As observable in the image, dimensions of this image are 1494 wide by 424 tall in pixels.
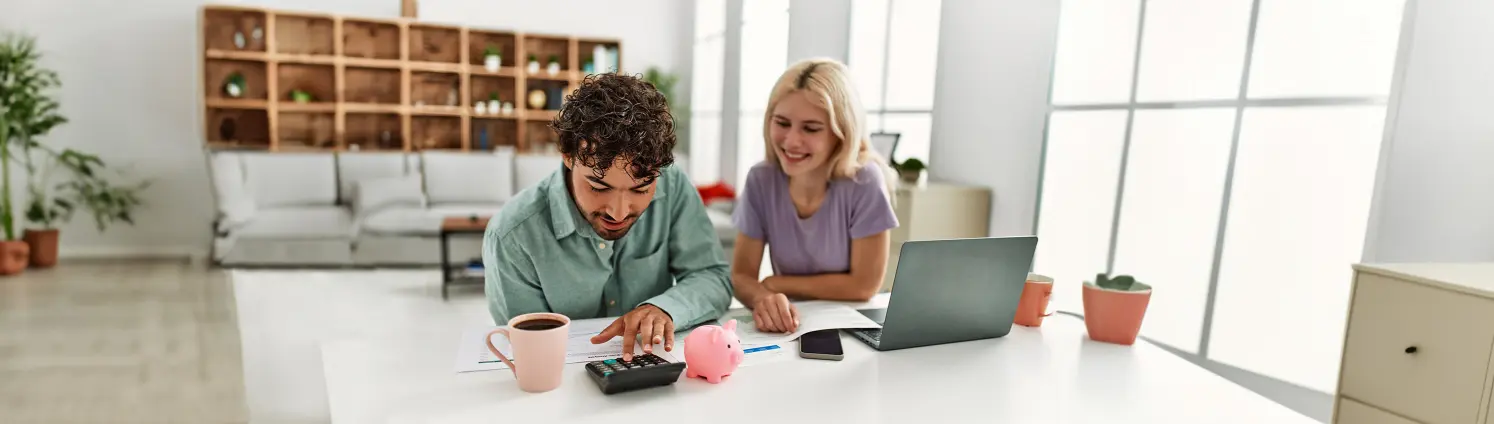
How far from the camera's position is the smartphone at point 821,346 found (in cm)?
117

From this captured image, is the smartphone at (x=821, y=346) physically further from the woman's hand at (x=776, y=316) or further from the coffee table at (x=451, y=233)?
the coffee table at (x=451, y=233)

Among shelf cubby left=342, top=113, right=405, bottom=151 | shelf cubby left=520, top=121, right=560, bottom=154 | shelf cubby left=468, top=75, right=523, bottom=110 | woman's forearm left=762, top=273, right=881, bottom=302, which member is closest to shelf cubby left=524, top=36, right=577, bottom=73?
shelf cubby left=468, top=75, right=523, bottom=110

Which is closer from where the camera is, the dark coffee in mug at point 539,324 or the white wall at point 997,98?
the dark coffee in mug at point 539,324

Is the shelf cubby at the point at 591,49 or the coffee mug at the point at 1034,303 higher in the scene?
the shelf cubby at the point at 591,49

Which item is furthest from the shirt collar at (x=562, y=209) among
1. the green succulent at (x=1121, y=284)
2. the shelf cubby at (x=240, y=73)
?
the shelf cubby at (x=240, y=73)

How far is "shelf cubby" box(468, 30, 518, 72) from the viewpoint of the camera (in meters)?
6.18

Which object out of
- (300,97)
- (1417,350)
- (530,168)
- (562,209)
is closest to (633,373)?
(562,209)

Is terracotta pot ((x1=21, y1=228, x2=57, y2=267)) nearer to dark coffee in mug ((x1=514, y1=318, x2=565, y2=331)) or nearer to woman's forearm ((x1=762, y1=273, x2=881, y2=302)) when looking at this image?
woman's forearm ((x1=762, y1=273, x2=881, y2=302))

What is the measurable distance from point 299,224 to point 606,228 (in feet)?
15.0

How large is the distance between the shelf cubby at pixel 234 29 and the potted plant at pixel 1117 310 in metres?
5.88

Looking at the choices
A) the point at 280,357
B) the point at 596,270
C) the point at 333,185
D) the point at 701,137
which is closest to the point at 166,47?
the point at 333,185

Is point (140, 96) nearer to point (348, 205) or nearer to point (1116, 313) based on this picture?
point (348, 205)

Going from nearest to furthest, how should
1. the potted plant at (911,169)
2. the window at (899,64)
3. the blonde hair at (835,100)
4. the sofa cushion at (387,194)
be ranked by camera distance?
1. the blonde hair at (835,100)
2. the potted plant at (911,169)
3. the window at (899,64)
4. the sofa cushion at (387,194)

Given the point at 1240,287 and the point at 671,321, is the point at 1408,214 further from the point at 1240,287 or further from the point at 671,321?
the point at 671,321
